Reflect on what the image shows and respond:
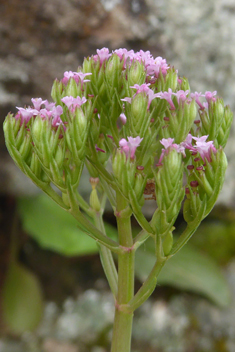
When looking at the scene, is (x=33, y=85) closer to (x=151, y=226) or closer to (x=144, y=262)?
(x=144, y=262)

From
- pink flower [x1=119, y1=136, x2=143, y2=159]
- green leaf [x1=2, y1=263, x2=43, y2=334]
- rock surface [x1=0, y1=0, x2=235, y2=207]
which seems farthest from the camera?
green leaf [x1=2, y1=263, x2=43, y2=334]

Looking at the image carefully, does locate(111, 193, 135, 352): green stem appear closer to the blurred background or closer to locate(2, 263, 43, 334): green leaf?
the blurred background

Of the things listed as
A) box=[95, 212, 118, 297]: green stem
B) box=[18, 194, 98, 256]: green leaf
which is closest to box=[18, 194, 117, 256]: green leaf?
box=[18, 194, 98, 256]: green leaf

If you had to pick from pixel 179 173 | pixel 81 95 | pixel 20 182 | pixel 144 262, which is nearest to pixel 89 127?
pixel 81 95

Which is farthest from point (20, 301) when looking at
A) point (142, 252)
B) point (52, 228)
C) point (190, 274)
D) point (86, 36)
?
point (86, 36)

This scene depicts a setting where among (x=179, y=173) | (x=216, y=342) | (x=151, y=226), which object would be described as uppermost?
(x=179, y=173)

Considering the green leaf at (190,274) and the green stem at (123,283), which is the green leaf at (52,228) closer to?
the green leaf at (190,274)

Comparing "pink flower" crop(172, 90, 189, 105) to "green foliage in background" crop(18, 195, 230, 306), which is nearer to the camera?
"pink flower" crop(172, 90, 189, 105)

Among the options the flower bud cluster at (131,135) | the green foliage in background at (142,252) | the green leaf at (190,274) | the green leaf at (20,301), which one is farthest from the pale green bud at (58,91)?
the green leaf at (20,301)
